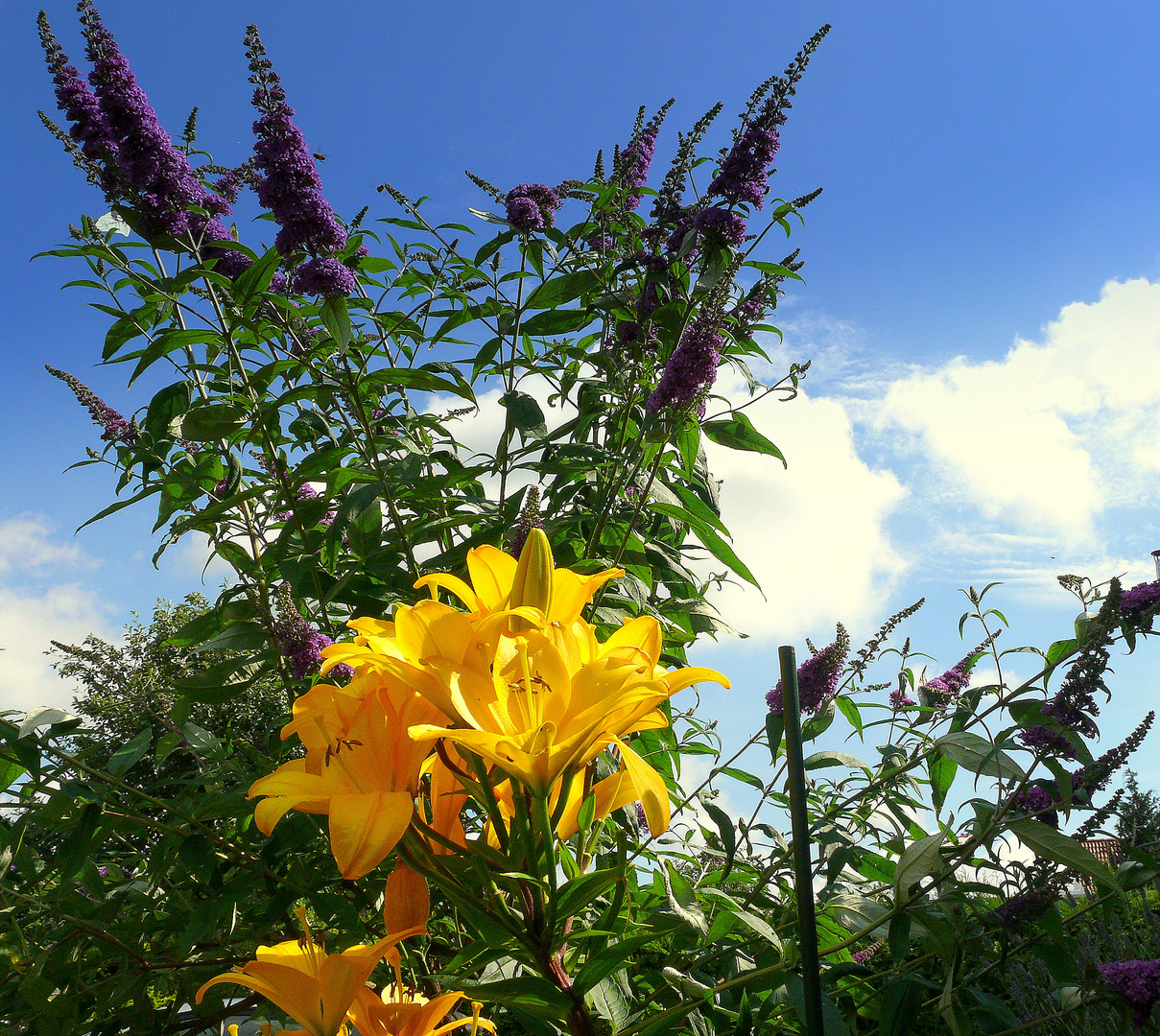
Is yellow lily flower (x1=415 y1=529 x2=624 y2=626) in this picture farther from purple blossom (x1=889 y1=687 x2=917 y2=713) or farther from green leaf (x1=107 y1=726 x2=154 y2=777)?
purple blossom (x1=889 y1=687 x2=917 y2=713)

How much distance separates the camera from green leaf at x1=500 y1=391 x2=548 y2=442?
1.78m

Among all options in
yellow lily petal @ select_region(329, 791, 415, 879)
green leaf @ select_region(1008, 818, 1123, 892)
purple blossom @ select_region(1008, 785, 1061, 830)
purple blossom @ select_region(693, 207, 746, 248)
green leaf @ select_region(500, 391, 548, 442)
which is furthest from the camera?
green leaf @ select_region(500, 391, 548, 442)

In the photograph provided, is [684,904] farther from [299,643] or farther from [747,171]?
[747,171]

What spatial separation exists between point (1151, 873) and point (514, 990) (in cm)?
79

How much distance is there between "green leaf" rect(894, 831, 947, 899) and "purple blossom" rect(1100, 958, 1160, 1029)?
1.31 ft

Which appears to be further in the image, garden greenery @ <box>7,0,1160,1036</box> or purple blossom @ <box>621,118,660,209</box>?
purple blossom @ <box>621,118,660,209</box>

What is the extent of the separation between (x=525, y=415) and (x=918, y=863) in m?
1.20

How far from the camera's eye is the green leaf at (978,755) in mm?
1019

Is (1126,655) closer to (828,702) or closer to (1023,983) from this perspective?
(828,702)

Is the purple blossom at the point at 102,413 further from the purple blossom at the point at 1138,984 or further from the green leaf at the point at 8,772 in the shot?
the purple blossom at the point at 1138,984

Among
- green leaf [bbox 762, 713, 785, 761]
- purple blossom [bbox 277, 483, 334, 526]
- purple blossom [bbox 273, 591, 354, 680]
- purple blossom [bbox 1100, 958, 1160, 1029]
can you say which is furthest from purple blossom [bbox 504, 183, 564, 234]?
purple blossom [bbox 1100, 958, 1160, 1029]

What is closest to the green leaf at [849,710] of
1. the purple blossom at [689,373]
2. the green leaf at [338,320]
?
the purple blossom at [689,373]

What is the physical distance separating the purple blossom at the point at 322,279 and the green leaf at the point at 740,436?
80 cm

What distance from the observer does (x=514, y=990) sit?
0.72 meters
